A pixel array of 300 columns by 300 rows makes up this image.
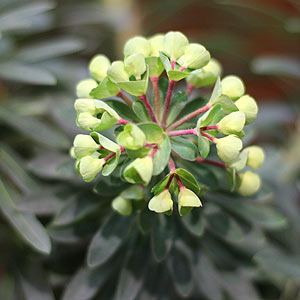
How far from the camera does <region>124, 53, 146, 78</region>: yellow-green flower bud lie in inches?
26.9

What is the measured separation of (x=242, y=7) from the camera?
1577 millimetres

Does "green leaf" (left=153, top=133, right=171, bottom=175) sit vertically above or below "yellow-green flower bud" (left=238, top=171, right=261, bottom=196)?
above

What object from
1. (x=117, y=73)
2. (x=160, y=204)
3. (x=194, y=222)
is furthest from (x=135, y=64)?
(x=194, y=222)

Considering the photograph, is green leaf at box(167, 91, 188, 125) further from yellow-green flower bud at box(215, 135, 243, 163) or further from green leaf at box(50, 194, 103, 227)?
green leaf at box(50, 194, 103, 227)

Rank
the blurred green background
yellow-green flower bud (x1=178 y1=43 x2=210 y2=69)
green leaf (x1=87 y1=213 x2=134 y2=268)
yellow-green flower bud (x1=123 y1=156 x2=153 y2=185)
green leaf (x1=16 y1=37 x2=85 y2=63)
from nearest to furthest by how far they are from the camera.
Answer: yellow-green flower bud (x1=123 y1=156 x2=153 y2=185) < yellow-green flower bud (x1=178 y1=43 x2=210 y2=69) < green leaf (x1=87 y1=213 x2=134 y2=268) < the blurred green background < green leaf (x1=16 y1=37 x2=85 y2=63)

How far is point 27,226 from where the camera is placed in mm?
886

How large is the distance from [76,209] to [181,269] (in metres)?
0.27

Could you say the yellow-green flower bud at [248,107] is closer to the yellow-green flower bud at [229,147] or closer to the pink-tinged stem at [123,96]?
the yellow-green flower bud at [229,147]

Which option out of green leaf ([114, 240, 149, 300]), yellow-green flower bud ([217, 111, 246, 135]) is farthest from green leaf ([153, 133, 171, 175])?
green leaf ([114, 240, 149, 300])

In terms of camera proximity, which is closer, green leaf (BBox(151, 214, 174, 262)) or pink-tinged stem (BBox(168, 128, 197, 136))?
pink-tinged stem (BBox(168, 128, 197, 136))

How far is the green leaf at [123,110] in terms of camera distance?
0.78 metres

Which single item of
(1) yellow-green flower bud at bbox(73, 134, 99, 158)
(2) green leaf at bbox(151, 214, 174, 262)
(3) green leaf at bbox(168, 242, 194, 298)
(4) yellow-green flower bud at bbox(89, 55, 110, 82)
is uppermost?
(4) yellow-green flower bud at bbox(89, 55, 110, 82)

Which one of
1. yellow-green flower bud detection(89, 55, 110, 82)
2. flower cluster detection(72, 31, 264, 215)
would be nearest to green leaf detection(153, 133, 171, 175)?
flower cluster detection(72, 31, 264, 215)

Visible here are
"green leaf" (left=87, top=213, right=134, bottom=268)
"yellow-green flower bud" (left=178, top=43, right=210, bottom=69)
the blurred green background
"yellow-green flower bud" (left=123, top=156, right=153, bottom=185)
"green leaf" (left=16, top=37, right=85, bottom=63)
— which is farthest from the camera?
"green leaf" (left=16, top=37, right=85, bottom=63)
